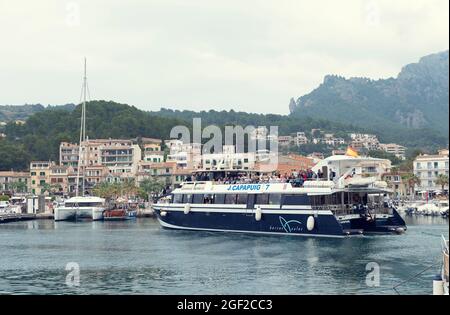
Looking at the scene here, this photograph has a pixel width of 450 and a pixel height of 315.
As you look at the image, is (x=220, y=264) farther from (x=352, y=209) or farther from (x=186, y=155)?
(x=186, y=155)

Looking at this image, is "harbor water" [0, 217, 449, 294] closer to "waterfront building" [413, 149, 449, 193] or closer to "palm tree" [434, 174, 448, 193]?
"palm tree" [434, 174, 448, 193]

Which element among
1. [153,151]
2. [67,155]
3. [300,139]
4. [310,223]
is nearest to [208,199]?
[310,223]

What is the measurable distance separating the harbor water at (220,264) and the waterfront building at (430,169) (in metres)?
36.5

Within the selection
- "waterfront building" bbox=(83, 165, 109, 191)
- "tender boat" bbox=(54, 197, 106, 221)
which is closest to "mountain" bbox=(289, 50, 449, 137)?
"waterfront building" bbox=(83, 165, 109, 191)

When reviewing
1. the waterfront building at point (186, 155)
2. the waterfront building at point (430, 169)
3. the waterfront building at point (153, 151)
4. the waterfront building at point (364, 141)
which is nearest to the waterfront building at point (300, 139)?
the waterfront building at point (364, 141)

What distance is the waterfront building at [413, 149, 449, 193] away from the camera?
72312 millimetres

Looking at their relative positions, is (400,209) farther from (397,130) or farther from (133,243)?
(397,130)

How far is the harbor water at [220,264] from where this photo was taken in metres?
19.4

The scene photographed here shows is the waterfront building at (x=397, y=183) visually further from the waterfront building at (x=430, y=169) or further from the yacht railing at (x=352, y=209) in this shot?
the yacht railing at (x=352, y=209)

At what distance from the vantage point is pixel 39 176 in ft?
276

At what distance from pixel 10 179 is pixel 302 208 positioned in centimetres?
5677

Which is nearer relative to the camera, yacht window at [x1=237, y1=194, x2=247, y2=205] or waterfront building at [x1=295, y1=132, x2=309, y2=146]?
yacht window at [x1=237, y1=194, x2=247, y2=205]

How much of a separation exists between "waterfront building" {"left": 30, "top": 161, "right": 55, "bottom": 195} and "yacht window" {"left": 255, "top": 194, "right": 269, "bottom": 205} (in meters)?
51.8
